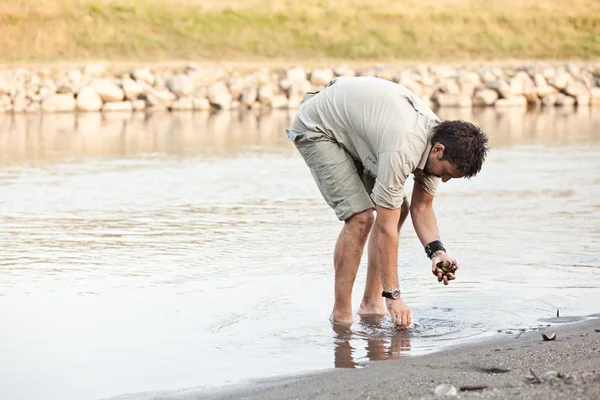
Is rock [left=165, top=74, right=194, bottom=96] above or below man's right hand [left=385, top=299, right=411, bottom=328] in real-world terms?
above

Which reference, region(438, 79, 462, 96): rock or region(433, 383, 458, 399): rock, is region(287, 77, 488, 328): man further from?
region(438, 79, 462, 96): rock

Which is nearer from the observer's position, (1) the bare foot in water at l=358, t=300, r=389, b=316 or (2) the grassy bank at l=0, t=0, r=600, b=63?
(1) the bare foot in water at l=358, t=300, r=389, b=316

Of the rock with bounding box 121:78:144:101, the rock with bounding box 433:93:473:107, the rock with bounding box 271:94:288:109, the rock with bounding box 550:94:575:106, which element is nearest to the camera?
the rock with bounding box 121:78:144:101

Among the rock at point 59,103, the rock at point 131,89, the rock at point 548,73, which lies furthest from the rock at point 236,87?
the rock at point 548,73

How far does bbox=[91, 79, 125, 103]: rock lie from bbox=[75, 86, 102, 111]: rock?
0.57 feet

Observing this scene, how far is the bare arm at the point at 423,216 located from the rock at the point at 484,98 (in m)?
18.7

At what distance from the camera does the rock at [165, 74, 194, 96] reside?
23.5 meters

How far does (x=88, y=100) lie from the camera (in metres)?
22.1

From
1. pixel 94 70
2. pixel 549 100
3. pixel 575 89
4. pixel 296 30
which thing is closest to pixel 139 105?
pixel 94 70

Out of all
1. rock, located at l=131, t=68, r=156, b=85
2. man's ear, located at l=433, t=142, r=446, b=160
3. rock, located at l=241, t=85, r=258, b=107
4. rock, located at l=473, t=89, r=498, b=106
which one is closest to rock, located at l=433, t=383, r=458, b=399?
man's ear, located at l=433, t=142, r=446, b=160

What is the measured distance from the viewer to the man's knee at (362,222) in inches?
228

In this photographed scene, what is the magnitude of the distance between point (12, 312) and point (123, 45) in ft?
96.2

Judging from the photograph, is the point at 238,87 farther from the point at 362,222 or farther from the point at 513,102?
the point at 362,222

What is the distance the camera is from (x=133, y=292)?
646cm
